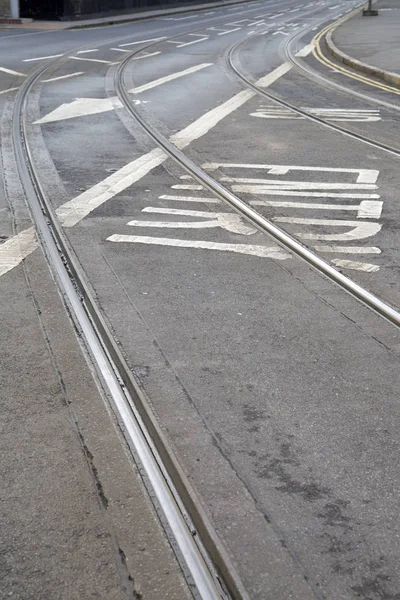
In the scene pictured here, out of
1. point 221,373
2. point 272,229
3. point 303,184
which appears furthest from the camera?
point 303,184

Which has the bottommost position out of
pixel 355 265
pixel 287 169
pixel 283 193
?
pixel 287 169

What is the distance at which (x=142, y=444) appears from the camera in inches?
168

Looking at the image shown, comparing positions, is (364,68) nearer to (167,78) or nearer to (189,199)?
(167,78)

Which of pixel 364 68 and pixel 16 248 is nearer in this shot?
pixel 16 248

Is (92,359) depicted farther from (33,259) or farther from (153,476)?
(33,259)

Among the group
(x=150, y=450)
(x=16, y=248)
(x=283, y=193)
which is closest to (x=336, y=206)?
(x=283, y=193)

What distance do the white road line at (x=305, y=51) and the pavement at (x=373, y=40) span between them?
729 mm

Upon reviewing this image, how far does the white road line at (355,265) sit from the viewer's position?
688 centimetres

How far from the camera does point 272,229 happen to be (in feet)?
25.8

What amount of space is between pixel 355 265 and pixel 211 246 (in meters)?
1.20

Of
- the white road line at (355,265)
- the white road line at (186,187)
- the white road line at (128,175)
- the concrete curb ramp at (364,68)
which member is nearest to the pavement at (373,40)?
the concrete curb ramp at (364,68)

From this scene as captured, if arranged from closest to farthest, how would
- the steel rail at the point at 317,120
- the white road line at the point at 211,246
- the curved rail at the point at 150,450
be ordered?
the curved rail at the point at 150,450 → the white road line at the point at 211,246 → the steel rail at the point at 317,120

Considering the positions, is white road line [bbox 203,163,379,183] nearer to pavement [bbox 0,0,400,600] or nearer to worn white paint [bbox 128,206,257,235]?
pavement [bbox 0,0,400,600]

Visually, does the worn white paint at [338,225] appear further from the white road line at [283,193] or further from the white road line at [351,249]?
the white road line at [283,193]
